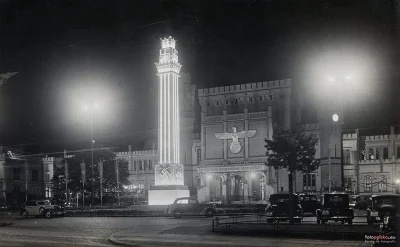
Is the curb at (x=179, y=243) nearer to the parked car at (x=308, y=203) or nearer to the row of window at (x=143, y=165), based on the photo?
the parked car at (x=308, y=203)

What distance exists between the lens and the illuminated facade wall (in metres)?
53.4

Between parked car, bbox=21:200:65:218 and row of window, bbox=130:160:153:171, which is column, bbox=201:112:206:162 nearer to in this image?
row of window, bbox=130:160:153:171

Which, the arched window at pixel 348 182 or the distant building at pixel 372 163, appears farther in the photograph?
the arched window at pixel 348 182

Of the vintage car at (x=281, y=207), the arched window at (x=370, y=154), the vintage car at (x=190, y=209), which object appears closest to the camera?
the vintage car at (x=281, y=207)

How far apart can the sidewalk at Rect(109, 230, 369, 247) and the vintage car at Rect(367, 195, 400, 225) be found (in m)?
8.39

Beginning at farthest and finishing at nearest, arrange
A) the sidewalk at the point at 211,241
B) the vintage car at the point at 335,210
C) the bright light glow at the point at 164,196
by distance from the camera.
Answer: the bright light glow at the point at 164,196, the vintage car at the point at 335,210, the sidewalk at the point at 211,241

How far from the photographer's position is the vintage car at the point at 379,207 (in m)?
27.6

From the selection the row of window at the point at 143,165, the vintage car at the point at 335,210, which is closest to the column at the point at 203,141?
the row of window at the point at 143,165

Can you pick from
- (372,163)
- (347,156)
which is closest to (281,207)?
(372,163)

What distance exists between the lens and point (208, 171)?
73.4 m

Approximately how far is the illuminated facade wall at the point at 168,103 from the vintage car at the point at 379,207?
27.3 meters

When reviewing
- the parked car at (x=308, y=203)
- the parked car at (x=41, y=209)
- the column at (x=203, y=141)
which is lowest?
the parked car at (x=41, y=209)

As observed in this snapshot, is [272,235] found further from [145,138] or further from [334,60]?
[145,138]

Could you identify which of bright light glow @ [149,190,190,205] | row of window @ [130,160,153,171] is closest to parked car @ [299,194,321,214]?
bright light glow @ [149,190,190,205]
